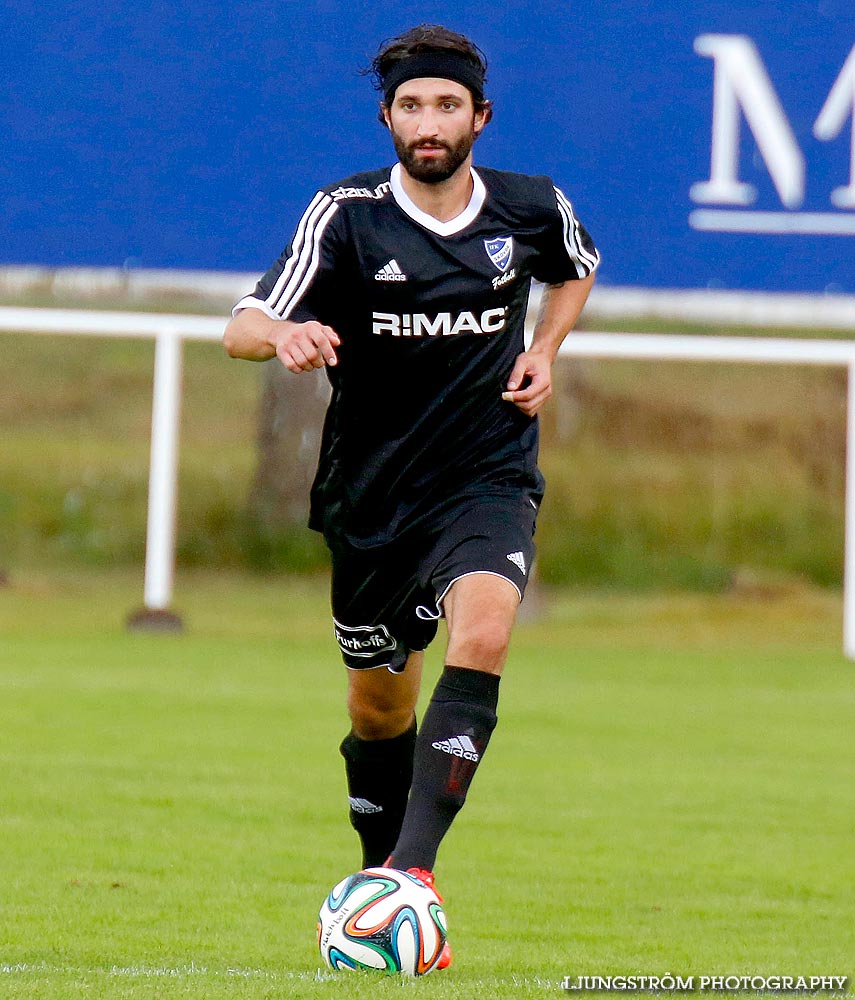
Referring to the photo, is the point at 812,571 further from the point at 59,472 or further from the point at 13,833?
the point at 13,833

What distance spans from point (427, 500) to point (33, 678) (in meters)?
5.33

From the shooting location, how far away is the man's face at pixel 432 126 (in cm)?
428

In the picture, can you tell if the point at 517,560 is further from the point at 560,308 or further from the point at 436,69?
the point at 436,69

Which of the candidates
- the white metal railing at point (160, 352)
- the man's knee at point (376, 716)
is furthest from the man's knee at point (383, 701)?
the white metal railing at point (160, 352)

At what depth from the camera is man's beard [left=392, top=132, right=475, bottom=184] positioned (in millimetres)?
4293

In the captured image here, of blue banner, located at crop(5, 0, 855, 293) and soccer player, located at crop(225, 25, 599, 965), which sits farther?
blue banner, located at crop(5, 0, 855, 293)

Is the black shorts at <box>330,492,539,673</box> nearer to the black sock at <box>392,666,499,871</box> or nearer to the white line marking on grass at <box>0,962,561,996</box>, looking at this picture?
the black sock at <box>392,666,499,871</box>

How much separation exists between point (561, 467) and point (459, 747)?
15553 mm

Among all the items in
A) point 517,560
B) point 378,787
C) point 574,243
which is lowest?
point 378,787

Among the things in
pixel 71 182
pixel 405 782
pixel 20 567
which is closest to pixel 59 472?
pixel 20 567

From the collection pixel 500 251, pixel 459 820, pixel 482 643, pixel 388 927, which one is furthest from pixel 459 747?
pixel 459 820

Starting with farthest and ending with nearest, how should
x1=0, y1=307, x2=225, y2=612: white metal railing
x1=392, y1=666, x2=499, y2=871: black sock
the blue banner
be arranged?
the blue banner, x1=0, y1=307, x2=225, y2=612: white metal railing, x1=392, y1=666, x2=499, y2=871: black sock

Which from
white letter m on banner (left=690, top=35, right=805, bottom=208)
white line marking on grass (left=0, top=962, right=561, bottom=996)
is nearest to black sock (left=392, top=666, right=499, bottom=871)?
white line marking on grass (left=0, top=962, right=561, bottom=996)

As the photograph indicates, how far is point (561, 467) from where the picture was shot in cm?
1939
